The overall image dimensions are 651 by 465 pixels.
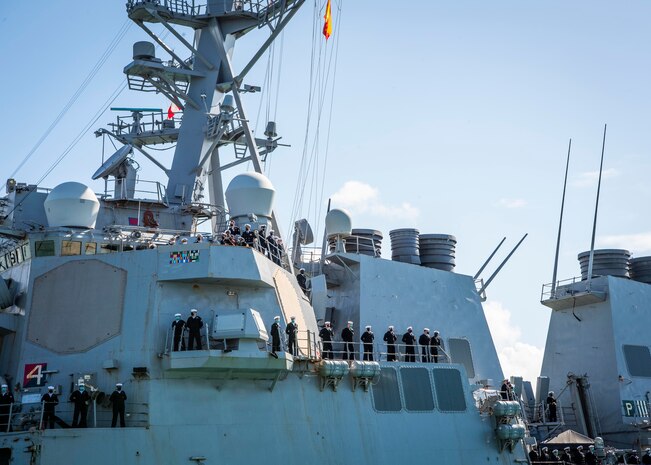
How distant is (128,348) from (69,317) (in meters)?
1.44

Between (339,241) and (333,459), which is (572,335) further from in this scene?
(333,459)

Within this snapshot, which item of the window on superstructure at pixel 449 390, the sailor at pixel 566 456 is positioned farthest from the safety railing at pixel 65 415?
the sailor at pixel 566 456

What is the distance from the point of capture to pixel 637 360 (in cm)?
2773

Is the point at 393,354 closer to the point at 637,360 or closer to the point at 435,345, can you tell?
the point at 435,345

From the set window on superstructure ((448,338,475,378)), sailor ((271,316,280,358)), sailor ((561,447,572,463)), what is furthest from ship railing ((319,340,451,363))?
sailor ((561,447,572,463))

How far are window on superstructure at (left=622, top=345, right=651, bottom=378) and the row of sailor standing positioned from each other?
8.50m

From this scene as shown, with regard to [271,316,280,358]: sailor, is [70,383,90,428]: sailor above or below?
below

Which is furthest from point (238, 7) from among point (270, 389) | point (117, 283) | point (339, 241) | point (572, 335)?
point (572, 335)

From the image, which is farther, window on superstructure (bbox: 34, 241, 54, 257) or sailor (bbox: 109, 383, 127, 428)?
window on superstructure (bbox: 34, 241, 54, 257)

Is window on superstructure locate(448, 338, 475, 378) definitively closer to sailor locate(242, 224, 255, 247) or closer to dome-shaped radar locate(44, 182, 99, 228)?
sailor locate(242, 224, 255, 247)

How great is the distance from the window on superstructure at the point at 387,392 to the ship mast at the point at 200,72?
261 inches

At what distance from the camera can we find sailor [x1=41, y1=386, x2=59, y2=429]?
15.8m

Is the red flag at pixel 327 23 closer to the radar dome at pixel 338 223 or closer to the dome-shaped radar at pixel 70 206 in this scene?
the radar dome at pixel 338 223

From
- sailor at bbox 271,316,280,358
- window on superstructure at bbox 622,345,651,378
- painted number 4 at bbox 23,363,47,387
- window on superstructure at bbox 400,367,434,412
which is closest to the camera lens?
painted number 4 at bbox 23,363,47,387
